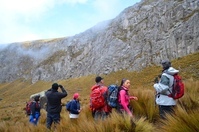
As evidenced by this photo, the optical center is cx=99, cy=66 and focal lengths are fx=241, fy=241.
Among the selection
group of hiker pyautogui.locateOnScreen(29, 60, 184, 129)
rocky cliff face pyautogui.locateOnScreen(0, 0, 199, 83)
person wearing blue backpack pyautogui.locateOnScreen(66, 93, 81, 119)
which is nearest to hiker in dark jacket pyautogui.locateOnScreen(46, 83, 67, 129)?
group of hiker pyautogui.locateOnScreen(29, 60, 184, 129)

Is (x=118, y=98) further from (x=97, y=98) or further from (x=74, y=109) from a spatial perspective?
(x=74, y=109)

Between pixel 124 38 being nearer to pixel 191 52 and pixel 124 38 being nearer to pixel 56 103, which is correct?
pixel 191 52

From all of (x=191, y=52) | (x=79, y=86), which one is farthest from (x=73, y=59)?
(x=191, y=52)

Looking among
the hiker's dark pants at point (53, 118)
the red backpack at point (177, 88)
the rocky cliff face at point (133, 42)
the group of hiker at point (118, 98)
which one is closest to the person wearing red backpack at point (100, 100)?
the group of hiker at point (118, 98)

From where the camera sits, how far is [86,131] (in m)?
5.05

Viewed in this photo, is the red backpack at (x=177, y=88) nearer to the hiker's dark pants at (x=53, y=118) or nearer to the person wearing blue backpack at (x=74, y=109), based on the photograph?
the person wearing blue backpack at (x=74, y=109)

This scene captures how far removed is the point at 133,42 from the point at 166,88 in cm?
6326

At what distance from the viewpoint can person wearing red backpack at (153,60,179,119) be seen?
17.6ft

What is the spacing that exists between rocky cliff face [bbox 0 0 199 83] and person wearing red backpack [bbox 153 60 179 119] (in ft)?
154

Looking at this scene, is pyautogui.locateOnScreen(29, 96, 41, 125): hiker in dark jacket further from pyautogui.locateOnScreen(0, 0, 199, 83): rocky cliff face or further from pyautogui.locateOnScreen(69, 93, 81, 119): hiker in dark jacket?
pyautogui.locateOnScreen(0, 0, 199, 83): rocky cliff face

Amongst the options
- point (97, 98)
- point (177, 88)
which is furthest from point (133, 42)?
point (177, 88)

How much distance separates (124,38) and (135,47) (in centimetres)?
773

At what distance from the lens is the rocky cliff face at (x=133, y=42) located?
177ft

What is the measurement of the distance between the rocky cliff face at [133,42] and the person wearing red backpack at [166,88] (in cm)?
4704
